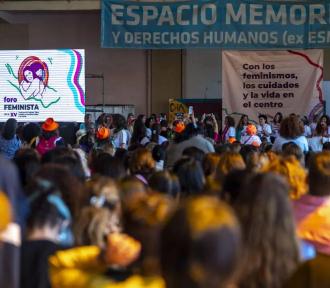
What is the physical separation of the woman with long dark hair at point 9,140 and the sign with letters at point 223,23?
19.5 feet

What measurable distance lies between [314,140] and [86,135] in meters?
3.88

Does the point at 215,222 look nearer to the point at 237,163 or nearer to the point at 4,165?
the point at 4,165

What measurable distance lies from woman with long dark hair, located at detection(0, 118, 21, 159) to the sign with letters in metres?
5.94

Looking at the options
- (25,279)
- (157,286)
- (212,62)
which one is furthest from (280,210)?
(212,62)

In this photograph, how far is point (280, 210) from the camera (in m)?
3.05

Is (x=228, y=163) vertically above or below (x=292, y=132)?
below

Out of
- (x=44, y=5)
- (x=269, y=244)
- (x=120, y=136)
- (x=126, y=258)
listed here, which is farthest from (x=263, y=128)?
(x=126, y=258)

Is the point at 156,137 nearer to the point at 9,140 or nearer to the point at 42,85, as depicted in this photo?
the point at 42,85

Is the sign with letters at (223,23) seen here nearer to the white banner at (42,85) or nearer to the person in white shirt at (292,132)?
the white banner at (42,85)

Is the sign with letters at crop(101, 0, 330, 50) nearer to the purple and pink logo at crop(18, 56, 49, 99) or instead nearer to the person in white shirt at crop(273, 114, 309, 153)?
the purple and pink logo at crop(18, 56, 49, 99)

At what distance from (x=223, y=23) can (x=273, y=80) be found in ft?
8.08

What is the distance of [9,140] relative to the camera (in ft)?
34.2

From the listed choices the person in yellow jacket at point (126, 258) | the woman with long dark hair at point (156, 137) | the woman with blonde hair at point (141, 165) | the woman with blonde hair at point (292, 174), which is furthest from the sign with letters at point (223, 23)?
the person in yellow jacket at point (126, 258)

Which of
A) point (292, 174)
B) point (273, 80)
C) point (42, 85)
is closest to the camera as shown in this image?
point (292, 174)
